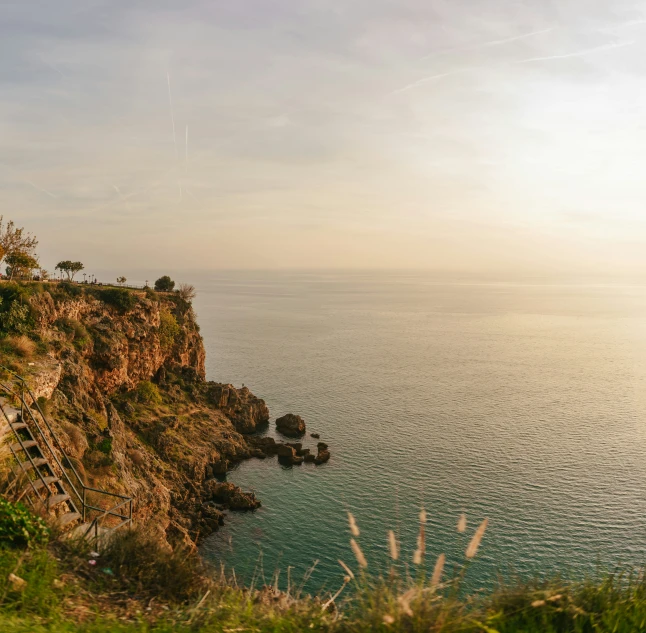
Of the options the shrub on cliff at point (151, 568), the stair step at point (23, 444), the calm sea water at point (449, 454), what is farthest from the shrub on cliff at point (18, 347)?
the shrub on cliff at point (151, 568)

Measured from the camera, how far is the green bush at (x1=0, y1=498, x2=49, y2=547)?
8.01 meters

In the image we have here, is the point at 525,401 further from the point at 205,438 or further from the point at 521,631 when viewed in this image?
the point at 521,631

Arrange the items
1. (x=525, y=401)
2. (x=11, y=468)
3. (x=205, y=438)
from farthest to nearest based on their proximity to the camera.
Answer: (x=525, y=401), (x=205, y=438), (x=11, y=468)

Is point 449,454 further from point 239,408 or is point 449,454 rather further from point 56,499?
point 56,499

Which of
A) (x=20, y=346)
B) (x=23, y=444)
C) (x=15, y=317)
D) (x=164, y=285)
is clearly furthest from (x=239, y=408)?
(x=23, y=444)

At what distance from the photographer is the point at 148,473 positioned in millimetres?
41094

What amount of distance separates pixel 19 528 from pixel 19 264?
161 feet

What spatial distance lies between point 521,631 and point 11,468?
12.6 meters

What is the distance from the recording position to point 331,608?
7.46 meters

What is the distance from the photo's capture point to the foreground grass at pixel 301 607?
5.61 m

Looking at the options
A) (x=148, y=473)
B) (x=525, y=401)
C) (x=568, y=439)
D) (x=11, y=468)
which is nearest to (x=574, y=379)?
(x=525, y=401)

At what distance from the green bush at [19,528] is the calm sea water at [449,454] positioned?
11.2 ft

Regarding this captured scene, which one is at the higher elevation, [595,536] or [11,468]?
[11,468]

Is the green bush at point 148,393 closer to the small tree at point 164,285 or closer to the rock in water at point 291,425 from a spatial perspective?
the rock in water at point 291,425
